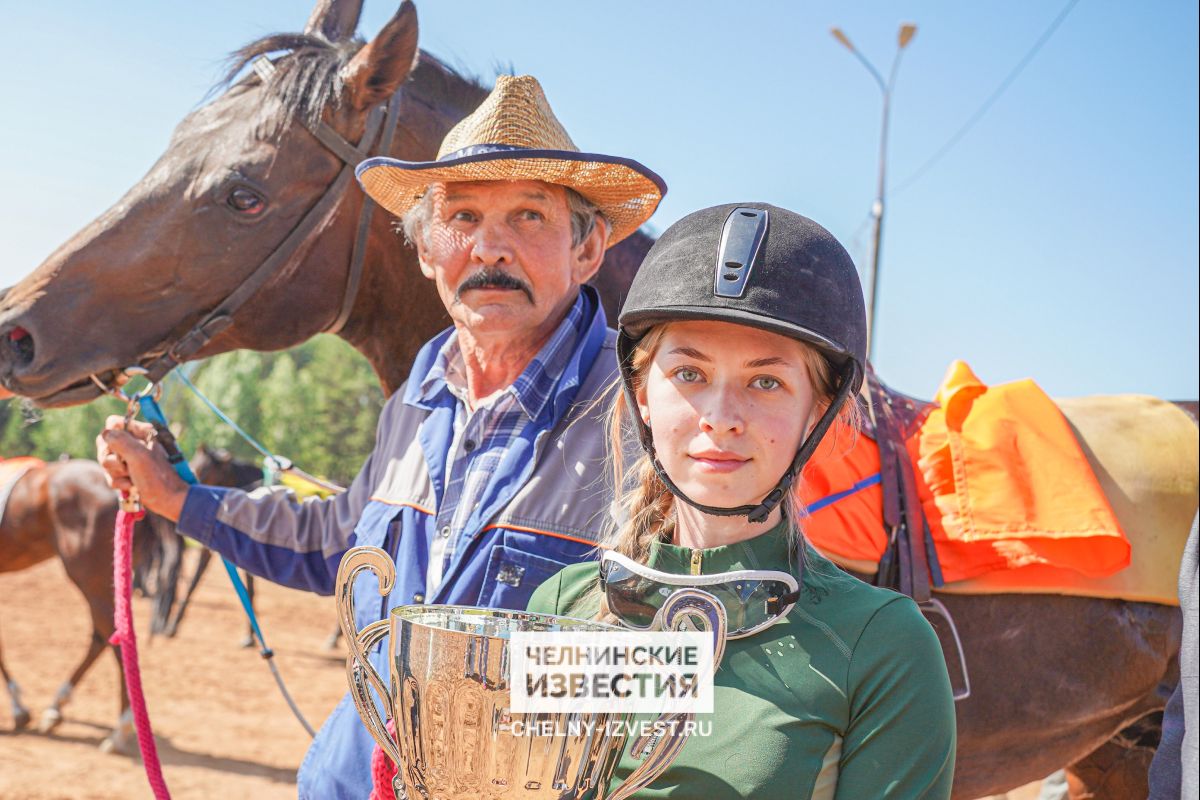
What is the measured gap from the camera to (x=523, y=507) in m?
1.92

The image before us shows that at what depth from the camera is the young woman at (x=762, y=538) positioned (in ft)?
3.91

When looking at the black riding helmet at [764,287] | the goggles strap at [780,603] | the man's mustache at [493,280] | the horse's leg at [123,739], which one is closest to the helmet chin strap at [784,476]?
the black riding helmet at [764,287]

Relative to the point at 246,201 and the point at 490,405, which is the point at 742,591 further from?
the point at 246,201

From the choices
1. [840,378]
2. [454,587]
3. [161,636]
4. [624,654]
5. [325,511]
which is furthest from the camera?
[161,636]

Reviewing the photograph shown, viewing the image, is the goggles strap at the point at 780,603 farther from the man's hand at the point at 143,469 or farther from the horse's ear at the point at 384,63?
the horse's ear at the point at 384,63

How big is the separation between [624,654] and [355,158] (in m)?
2.15

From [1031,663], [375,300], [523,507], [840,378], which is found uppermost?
[375,300]

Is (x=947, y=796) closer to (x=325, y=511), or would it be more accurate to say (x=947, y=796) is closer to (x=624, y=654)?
(x=624, y=654)

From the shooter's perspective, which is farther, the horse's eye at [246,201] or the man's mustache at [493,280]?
the horse's eye at [246,201]

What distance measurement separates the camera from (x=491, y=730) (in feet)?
3.81

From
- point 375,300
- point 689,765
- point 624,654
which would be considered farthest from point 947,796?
point 375,300

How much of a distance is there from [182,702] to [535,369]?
8027mm

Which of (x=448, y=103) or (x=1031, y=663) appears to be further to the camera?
(x=448, y=103)

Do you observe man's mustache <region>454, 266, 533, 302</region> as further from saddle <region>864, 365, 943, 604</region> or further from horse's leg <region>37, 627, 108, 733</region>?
horse's leg <region>37, 627, 108, 733</region>
